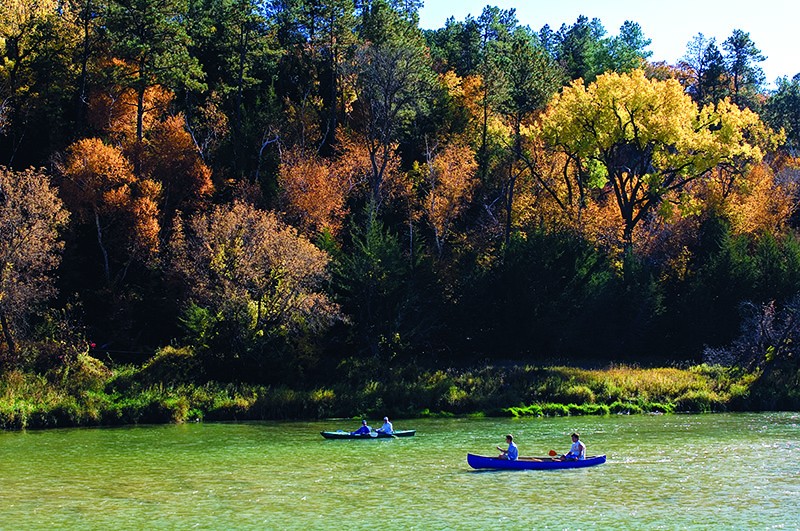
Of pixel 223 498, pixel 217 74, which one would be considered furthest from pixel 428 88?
pixel 223 498

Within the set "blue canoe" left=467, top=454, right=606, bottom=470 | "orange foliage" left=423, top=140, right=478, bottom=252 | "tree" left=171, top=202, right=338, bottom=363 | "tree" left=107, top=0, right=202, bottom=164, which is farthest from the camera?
"orange foliage" left=423, top=140, right=478, bottom=252

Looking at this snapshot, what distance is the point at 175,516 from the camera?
28.0 meters

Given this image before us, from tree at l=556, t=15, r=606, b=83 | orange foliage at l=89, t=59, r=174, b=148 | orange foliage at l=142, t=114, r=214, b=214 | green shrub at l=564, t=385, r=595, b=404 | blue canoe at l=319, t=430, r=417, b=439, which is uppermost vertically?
tree at l=556, t=15, r=606, b=83

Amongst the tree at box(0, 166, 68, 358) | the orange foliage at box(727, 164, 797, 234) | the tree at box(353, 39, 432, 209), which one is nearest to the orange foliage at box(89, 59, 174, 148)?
the tree at box(0, 166, 68, 358)

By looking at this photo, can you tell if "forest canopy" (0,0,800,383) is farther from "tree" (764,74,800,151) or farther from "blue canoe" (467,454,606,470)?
"blue canoe" (467,454,606,470)

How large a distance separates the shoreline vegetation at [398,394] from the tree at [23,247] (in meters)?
3.94

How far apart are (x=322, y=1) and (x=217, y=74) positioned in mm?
12460

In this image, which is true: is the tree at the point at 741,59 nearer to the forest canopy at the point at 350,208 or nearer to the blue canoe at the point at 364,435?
the forest canopy at the point at 350,208

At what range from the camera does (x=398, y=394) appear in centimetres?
5569

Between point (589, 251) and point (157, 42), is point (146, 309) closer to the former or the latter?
point (157, 42)

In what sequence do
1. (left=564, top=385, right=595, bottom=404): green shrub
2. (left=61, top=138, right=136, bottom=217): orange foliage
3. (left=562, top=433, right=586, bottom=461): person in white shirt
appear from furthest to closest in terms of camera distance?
(left=61, top=138, right=136, bottom=217): orange foliage < (left=564, top=385, right=595, bottom=404): green shrub < (left=562, top=433, right=586, bottom=461): person in white shirt

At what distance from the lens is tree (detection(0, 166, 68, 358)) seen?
52.8 meters

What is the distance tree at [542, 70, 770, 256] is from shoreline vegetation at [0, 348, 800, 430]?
1716cm

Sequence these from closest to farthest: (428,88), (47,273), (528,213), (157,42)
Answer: (47,273) → (157,42) → (528,213) → (428,88)
